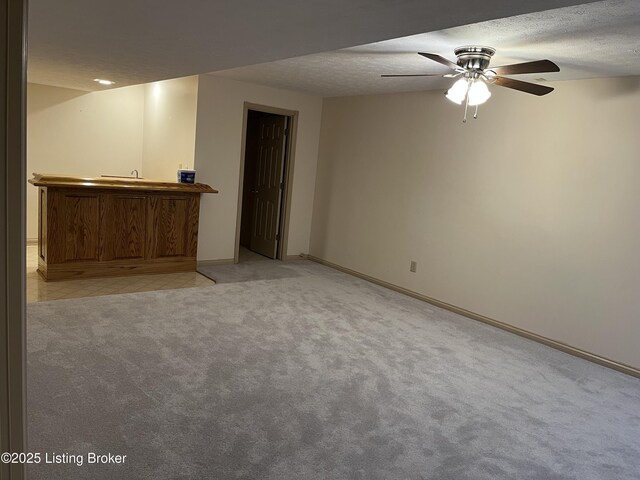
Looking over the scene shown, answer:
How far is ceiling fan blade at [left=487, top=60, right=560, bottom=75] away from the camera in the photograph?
111 inches

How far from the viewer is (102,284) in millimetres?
4969

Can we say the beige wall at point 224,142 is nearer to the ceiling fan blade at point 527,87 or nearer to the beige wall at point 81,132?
the beige wall at point 81,132

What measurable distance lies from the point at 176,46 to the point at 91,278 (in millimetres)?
2995

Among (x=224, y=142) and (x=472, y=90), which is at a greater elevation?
(x=472, y=90)

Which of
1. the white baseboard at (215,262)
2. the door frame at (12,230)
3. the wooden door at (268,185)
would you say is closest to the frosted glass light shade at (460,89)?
the door frame at (12,230)

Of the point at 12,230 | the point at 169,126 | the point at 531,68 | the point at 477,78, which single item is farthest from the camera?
the point at 169,126

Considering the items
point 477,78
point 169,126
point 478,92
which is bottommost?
point 169,126

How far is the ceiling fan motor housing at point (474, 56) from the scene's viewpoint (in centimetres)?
342

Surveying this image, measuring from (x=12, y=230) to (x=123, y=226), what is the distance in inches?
165

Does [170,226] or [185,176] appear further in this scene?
[185,176]

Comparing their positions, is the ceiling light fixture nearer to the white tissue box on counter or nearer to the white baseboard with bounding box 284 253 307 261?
the white tissue box on counter

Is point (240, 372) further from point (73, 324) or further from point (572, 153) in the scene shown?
point (572, 153)

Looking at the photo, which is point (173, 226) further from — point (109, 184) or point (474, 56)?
point (474, 56)

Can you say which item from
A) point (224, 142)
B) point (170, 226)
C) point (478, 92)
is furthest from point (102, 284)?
point (478, 92)
